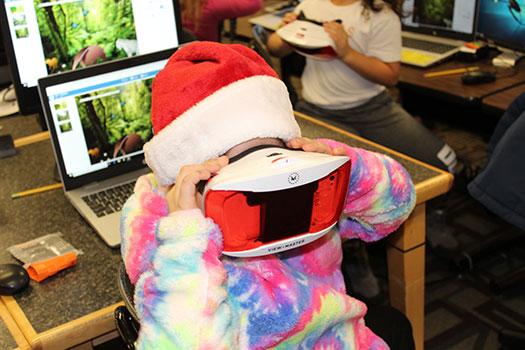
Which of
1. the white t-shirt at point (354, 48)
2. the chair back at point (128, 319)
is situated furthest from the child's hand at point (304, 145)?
the white t-shirt at point (354, 48)

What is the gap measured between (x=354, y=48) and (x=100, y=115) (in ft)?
3.31

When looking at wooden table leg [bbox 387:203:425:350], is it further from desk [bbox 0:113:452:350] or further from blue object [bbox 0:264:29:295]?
blue object [bbox 0:264:29:295]

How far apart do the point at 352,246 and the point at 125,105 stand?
114 centimetres

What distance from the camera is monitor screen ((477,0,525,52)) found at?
2.10 meters

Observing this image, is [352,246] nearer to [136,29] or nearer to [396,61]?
[396,61]

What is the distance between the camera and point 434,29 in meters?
2.48

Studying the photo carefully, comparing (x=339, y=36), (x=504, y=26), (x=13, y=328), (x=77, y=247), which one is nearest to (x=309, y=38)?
(x=339, y=36)

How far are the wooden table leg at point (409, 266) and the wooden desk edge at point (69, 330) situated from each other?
690mm

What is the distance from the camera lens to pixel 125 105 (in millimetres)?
1365

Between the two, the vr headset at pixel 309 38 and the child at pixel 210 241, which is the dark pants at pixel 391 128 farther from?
the child at pixel 210 241

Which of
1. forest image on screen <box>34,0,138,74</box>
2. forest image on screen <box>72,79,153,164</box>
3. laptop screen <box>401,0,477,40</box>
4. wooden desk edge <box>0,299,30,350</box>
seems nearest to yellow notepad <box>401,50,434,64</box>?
laptop screen <box>401,0,477,40</box>

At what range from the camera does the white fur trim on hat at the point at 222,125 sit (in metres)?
0.80

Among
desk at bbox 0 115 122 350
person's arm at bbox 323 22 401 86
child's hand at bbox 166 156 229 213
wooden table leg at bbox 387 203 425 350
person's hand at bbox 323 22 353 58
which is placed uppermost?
child's hand at bbox 166 156 229 213

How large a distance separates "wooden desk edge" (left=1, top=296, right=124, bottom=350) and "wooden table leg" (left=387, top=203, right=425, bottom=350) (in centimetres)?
69
